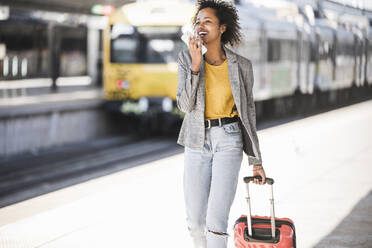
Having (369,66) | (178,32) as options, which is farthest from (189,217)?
(369,66)

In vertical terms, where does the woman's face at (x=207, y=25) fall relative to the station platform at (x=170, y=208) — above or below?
above

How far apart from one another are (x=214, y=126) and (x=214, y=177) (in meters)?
0.27

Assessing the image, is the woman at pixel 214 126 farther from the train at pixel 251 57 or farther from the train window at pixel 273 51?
the train window at pixel 273 51

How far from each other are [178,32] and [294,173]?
21.8 ft

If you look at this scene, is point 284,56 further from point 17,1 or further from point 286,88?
point 17,1

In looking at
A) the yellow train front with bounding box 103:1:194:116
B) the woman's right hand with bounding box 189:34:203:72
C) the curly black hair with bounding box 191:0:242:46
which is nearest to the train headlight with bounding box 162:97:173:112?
the yellow train front with bounding box 103:1:194:116

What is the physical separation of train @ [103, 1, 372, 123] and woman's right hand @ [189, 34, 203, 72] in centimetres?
724

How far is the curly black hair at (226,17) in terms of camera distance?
12.3 feet

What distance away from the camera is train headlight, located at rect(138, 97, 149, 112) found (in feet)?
48.5

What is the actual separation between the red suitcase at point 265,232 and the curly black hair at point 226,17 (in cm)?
78

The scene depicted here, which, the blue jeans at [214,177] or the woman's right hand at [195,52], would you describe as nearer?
the woman's right hand at [195,52]

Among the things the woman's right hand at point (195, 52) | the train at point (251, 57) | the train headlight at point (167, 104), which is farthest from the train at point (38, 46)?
the woman's right hand at point (195, 52)

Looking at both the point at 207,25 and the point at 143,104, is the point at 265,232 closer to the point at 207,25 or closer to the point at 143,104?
the point at 207,25

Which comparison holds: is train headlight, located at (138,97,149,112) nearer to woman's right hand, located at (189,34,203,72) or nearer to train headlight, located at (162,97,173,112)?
train headlight, located at (162,97,173,112)
